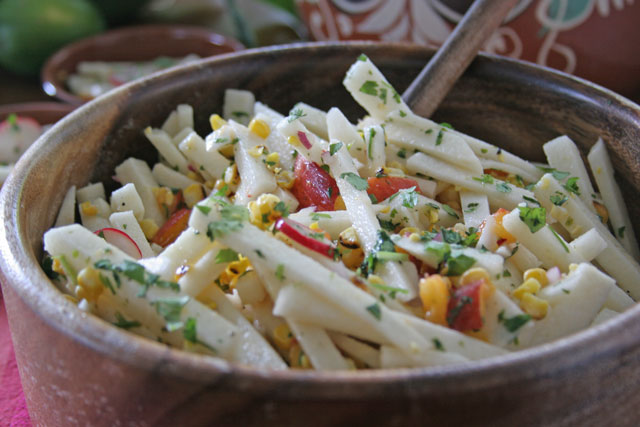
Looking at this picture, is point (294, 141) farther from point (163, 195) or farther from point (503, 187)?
point (503, 187)

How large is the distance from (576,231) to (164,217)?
3.46 ft

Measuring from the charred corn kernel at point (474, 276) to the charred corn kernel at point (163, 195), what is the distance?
864 millimetres

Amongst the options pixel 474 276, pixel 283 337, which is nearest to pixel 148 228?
pixel 283 337

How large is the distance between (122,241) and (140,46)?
246 centimetres

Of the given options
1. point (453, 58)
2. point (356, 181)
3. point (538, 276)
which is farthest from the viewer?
point (453, 58)

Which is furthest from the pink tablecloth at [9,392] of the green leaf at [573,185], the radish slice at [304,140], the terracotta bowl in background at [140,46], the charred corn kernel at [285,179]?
the terracotta bowl in background at [140,46]

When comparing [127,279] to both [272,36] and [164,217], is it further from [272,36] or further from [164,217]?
[272,36]

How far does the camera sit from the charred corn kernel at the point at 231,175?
1.70 metres

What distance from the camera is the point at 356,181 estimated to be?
5.13ft

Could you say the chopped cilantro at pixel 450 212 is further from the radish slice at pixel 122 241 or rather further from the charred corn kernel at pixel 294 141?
the radish slice at pixel 122 241

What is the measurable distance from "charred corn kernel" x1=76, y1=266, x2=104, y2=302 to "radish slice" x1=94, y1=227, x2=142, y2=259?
0.86ft

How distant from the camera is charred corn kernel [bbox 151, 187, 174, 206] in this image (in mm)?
1812

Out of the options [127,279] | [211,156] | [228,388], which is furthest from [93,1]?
[228,388]

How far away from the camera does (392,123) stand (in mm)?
1789
